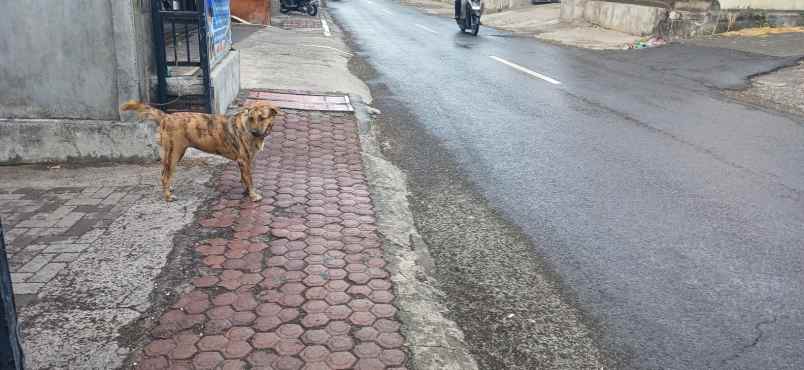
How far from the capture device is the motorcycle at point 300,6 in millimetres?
27702

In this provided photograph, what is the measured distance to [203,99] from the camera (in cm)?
690

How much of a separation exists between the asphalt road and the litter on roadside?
15.3ft

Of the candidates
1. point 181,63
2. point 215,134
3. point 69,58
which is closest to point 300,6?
point 181,63

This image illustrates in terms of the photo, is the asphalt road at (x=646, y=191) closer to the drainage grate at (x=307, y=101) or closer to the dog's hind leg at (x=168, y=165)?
the drainage grate at (x=307, y=101)

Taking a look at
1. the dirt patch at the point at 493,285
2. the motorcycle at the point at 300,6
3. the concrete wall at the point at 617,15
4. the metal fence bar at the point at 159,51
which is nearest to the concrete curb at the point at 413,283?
the dirt patch at the point at 493,285

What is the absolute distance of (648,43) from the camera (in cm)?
1855

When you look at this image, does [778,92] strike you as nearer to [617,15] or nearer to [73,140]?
[617,15]

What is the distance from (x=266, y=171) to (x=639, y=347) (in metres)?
3.91

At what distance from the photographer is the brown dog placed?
16.9ft

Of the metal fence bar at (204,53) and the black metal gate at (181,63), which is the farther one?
the metal fence bar at (204,53)

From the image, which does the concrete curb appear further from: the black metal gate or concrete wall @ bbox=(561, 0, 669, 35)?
concrete wall @ bbox=(561, 0, 669, 35)

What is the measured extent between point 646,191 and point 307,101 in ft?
16.9

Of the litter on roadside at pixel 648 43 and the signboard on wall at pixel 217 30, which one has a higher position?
the signboard on wall at pixel 217 30

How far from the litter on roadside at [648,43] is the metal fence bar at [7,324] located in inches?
734
